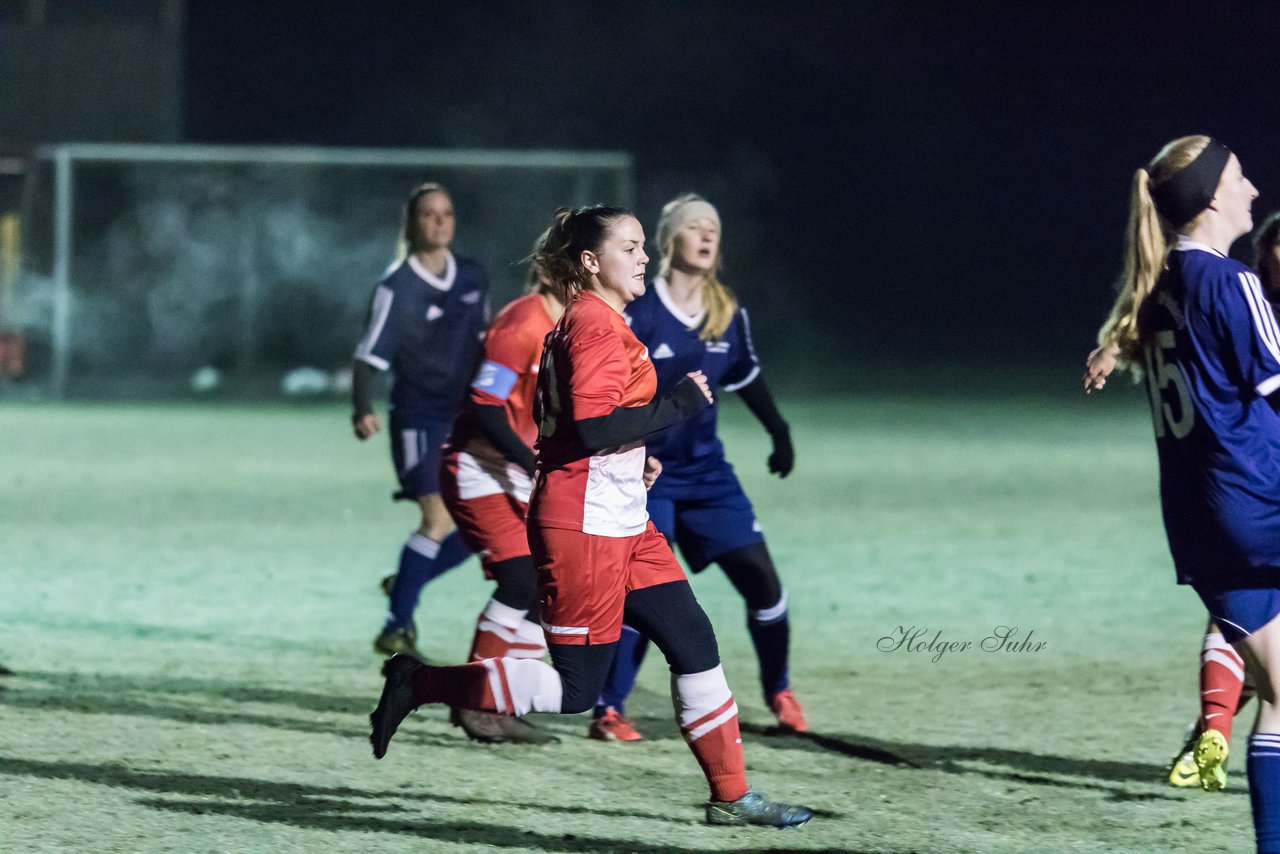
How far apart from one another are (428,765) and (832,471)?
8.96m

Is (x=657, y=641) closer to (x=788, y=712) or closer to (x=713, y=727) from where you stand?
(x=713, y=727)

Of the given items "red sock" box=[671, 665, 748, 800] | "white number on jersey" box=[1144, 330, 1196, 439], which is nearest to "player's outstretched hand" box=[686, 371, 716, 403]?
"red sock" box=[671, 665, 748, 800]

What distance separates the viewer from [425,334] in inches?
281

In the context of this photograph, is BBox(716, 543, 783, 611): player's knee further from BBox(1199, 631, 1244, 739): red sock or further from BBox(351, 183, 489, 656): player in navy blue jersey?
BBox(351, 183, 489, 656): player in navy blue jersey

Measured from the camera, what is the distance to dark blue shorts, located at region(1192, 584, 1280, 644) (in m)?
3.76

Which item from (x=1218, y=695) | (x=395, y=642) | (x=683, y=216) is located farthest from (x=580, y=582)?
(x=395, y=642)

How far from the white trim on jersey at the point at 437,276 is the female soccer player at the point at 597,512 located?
2825 mm

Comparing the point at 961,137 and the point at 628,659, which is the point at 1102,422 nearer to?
the point at 628,659

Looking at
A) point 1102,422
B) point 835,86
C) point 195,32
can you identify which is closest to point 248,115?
point 195,32

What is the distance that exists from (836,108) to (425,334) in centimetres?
2838

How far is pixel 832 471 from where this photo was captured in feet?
45.2

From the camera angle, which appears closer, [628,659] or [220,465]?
[628,659]

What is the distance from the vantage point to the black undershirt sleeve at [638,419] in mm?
4012

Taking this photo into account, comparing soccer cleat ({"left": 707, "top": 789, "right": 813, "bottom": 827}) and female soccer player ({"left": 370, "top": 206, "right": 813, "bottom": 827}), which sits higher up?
female soccer player ({"left": 370, "top": 206, "right": 813, "bottom": 827})
